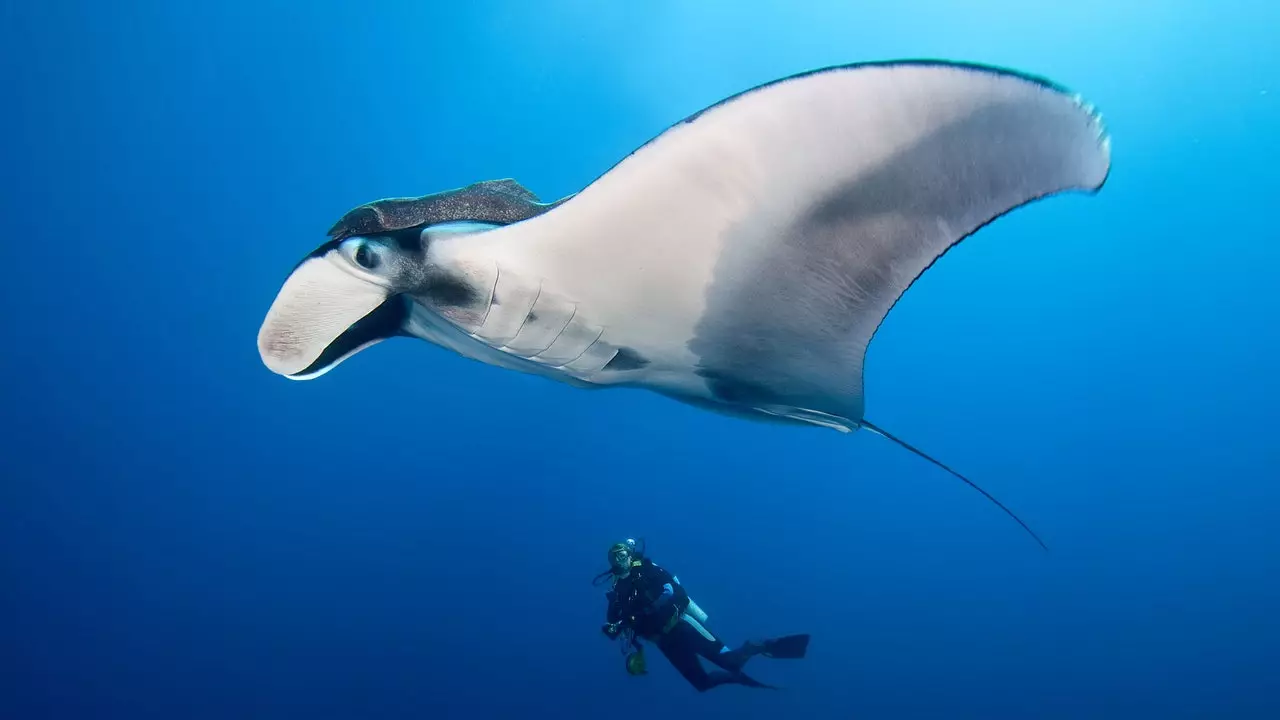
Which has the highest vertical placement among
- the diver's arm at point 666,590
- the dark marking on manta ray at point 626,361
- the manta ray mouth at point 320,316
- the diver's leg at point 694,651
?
the diver's arm at point 666,590

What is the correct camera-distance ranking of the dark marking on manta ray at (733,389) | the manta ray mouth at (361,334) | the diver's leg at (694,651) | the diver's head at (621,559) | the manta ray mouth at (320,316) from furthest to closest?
the diver's leg at (694,651), the diver's head at (621,559), the dark marking on manta ray at (733,389), the manta ray mouth at (361,334), the manta ray mouth at (320,316)

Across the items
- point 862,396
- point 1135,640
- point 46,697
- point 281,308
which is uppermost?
point 1135,640

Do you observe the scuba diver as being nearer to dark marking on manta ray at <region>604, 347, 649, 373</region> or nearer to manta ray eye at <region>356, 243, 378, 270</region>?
dark marking on manta ray at <region>604, 347, 649, 373</region>

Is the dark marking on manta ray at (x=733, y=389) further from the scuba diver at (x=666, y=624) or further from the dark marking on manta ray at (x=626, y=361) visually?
the scuba diver at (x=666, y=624)

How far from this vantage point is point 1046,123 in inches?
58.8

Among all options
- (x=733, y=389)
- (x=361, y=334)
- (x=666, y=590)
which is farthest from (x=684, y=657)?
(x=361, y=334)

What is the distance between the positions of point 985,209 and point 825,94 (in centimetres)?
57

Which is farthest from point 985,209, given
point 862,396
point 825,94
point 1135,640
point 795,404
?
point 1135,640

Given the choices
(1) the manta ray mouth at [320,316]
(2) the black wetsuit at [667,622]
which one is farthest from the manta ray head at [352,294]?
(2) the black wetsuit at [667,622]

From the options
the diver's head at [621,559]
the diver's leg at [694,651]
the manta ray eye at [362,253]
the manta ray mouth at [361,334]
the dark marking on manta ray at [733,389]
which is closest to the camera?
the manta ray eye at [362,253]

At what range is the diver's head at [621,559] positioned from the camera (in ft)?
20.1

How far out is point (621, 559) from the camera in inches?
242

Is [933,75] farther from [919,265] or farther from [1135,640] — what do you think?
[1135,640]

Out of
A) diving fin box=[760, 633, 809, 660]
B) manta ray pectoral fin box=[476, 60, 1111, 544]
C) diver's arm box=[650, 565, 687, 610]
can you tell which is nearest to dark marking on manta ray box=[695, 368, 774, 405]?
manta ray pectoral fin box=[476, 60, 1111, 544]
